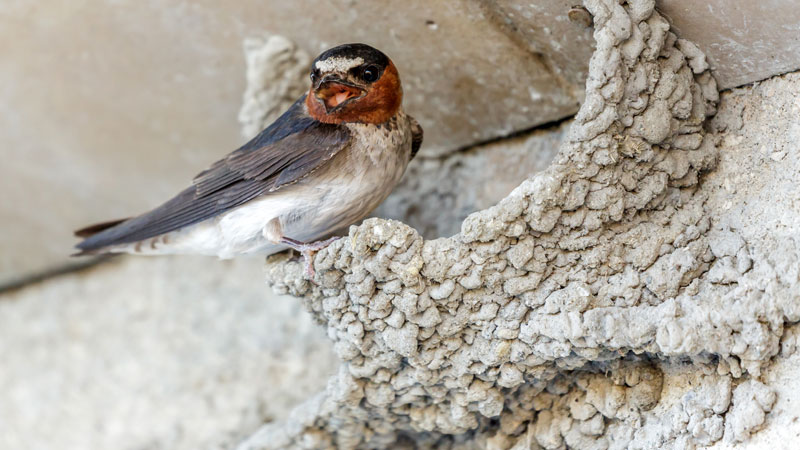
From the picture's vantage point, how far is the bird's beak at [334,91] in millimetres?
2529

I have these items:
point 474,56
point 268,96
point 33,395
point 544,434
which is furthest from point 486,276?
point 33,395

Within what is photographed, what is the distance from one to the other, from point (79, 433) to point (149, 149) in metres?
1.00

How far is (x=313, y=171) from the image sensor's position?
101 inches

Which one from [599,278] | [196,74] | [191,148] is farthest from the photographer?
[191,148]

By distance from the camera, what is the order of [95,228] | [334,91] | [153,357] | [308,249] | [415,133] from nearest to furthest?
[308,249], [334,91], [415,133], [95,228], [153,357]

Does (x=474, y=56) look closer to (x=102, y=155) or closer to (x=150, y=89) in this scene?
(x=150, y=89)

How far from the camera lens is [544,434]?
250cm

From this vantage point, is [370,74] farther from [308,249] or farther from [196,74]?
[196,74]

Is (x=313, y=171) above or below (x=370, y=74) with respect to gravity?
below

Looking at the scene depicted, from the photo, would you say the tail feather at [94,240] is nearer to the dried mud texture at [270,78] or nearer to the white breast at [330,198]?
the white breast at [330,198]

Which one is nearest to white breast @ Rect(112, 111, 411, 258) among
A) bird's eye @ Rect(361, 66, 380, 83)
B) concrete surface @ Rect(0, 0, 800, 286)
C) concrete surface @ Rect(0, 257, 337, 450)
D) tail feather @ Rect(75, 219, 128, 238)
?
bird's eye @ Rect(361, 66, 380, 83)

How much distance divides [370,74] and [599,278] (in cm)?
74

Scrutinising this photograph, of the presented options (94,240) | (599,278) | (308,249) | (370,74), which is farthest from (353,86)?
(94,240)

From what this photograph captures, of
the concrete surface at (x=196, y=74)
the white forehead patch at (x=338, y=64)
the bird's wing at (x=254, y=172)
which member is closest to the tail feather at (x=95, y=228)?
the bird's wing at (x=254, y=172)
